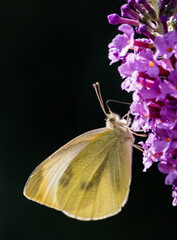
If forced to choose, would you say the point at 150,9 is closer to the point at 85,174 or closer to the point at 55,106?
the point at 85,174

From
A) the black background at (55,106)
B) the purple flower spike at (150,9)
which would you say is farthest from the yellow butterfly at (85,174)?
the black background at (55,106)

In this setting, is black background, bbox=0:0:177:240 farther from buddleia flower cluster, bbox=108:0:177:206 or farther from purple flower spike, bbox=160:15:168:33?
purple flower spike, bbox=160:15:168:33

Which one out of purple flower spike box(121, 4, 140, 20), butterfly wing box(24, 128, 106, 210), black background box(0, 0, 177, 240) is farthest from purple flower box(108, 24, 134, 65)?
black background box(0, 0, 177, 240)

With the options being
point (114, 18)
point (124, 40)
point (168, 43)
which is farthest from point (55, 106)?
point (168, 43)

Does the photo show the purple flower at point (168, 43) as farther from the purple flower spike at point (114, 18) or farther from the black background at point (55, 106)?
the black background at point (55, 106)

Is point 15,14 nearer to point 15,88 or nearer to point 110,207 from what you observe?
point 15,88
